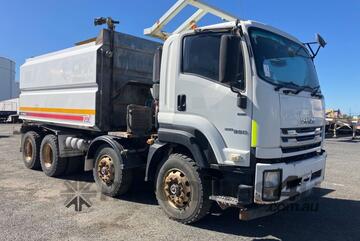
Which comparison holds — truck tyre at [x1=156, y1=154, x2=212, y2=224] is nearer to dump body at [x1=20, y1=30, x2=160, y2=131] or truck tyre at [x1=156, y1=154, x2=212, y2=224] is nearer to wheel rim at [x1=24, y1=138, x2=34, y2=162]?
dump body at [x1=20, y1=30, x2=160, y2=131]

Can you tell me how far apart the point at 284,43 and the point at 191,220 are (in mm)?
2859

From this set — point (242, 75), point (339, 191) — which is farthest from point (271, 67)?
point (339, 191)

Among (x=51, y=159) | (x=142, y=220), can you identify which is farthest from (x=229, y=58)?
(x=51, y=159)

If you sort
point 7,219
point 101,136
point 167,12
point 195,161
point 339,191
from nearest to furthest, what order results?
point 195,161
point 7,219
point 101,136
point 339,191
point 167,12

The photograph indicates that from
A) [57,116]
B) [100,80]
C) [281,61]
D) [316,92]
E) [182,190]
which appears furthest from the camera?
[57,116]

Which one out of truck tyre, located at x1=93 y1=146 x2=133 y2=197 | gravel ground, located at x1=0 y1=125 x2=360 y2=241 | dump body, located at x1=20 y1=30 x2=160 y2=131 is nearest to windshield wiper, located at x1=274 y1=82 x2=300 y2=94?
gravel ground, located at x1=0 y1=125 x2=360 y2=241

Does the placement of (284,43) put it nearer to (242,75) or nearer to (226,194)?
(242,75)

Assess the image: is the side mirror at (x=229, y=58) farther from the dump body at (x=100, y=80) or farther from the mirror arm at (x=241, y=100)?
the dump body at (x=100, y=80)

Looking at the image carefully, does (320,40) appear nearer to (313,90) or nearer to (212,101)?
(313,90)

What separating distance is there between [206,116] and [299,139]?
1286mm

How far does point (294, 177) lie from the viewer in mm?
4914

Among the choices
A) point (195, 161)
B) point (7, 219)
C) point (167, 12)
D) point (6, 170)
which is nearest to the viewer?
point (195, 161)

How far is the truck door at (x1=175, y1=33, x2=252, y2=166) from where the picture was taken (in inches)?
189

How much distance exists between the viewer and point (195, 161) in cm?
534
